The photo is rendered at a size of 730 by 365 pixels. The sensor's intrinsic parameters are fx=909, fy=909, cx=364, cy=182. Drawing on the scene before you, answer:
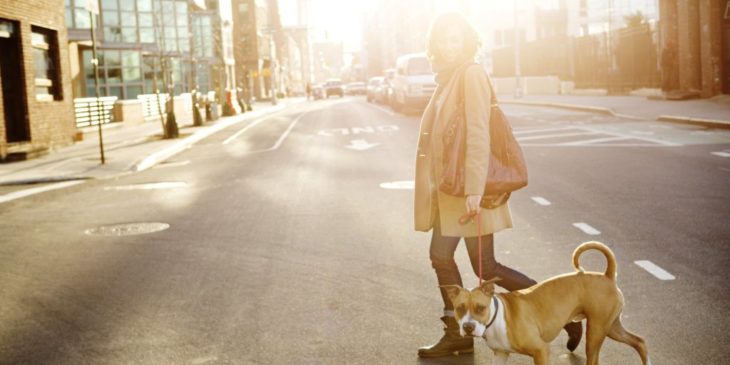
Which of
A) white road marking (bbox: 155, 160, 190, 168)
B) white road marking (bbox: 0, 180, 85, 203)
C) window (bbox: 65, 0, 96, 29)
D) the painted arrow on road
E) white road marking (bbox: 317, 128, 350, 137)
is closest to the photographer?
white road marking (bbox: 0, 180, 85, 203)

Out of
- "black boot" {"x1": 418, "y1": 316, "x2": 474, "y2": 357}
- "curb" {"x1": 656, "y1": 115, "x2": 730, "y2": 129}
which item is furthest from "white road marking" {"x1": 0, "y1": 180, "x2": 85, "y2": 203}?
"curb" {"x1": 656, "y1": 115, "x2": 730, "y2": 129}

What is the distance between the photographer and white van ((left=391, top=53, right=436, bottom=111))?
36219 mm

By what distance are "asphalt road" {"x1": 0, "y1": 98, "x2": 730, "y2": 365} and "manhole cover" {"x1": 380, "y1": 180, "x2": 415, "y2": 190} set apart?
0.03m

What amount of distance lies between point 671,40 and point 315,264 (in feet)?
104

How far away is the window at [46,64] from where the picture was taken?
2389cm

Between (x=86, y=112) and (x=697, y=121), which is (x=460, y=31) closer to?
(x=697, y=121)

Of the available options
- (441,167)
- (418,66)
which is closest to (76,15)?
(418,66)

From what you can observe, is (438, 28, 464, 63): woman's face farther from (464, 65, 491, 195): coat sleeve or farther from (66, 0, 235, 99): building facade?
(66, 0, 235, 99): building facade

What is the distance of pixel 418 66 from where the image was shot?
37.5 meters

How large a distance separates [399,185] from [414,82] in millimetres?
23039

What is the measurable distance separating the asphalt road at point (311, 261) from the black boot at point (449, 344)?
0.07 meters

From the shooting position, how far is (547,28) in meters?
93.1

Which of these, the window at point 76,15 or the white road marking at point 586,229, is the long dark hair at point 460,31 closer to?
the white road marking at point 586,229

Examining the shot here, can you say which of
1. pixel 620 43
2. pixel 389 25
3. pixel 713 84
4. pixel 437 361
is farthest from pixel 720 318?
pixel 389 25
